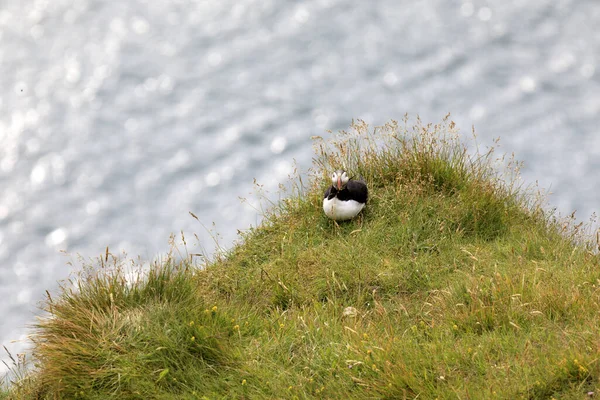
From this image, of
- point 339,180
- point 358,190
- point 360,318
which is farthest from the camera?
point 358,190

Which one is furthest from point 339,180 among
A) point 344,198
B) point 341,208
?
point 341,208

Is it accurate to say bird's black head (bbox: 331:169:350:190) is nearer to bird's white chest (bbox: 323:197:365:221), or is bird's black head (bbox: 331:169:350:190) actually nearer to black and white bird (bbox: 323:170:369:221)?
black and white bird (bbox: 323:170:369:221)

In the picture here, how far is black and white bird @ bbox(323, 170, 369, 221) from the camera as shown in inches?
333

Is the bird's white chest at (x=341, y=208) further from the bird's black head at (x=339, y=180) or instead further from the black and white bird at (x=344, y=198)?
the bird's black head at (x=339, y=180)

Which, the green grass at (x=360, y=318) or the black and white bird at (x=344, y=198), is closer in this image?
the green grass at (x=360, y=318)

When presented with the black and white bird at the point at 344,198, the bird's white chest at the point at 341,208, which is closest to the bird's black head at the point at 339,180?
the black and white bird at the point at 344,198

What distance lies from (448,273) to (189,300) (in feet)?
9.52

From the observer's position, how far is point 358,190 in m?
8.55

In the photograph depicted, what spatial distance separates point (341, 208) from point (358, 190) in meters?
0.31

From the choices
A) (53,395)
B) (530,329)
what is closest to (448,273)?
(530,329)

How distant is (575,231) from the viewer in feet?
27.0

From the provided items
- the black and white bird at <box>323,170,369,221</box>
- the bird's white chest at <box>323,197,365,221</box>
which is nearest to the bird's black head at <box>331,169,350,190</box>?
the black and white bird at <box>323,170,369,221</box>

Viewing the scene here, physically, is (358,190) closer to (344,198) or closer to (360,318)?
(344,198)

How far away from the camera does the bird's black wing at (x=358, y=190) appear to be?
27.9 feet
